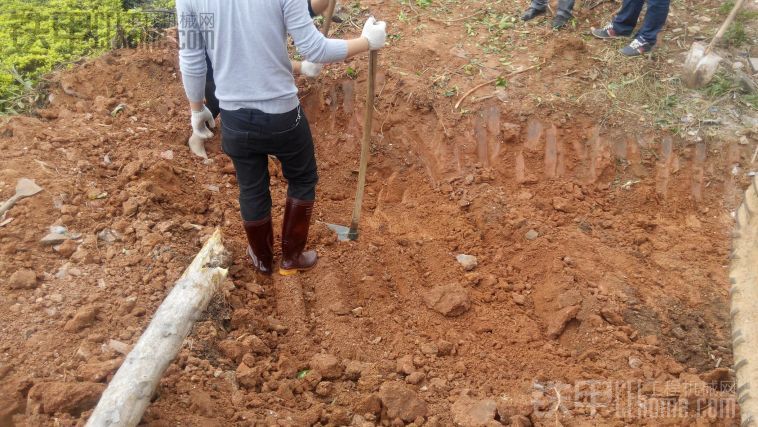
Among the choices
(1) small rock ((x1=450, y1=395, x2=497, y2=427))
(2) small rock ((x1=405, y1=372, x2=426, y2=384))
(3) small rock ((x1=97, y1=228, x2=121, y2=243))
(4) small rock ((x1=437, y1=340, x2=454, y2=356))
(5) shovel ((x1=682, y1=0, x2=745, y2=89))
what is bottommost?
(4) small rock ((x1=437, y1=340, x2=454, y2=356))

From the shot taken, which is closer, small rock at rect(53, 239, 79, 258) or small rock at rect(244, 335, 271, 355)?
small rock at rect(244, 335, 271, 355)

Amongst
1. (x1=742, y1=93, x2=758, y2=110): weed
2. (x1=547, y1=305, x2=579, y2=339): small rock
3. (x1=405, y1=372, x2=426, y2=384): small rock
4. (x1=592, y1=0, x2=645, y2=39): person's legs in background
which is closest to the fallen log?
(x1=405, y1=372, x2=426, y2=384): small rock

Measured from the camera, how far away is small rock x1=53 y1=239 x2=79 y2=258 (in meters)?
3.23

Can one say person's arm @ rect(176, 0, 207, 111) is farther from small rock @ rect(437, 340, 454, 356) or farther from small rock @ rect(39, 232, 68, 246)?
small rock @ rect(437, 340, 454, 356)

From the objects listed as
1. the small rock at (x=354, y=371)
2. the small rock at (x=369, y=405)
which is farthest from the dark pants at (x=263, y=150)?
the small rock at (x=369, y=405)

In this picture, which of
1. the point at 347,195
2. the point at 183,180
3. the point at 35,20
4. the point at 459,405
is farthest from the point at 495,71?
the point at 35,20

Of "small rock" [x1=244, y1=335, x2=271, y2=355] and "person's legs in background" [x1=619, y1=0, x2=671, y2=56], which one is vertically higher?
"person's legs in background" [x1=619, y1=0, x2=671, y2=56]

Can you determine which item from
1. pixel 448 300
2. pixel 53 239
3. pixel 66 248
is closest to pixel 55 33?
pixel 53 239

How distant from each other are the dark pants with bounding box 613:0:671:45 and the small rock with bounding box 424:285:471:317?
294cm

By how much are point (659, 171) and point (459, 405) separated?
2.63m

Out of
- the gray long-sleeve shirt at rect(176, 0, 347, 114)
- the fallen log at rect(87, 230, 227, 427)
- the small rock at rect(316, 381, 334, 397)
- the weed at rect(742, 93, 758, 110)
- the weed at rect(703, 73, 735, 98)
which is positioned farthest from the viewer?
the weed at rect(703, 73, 735, 98)

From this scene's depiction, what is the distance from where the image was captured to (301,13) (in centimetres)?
264

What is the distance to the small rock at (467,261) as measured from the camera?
3857 mm

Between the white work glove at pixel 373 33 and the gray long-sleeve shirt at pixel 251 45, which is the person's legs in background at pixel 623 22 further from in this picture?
the gray long-sleeve shirt at pixel 251 45
